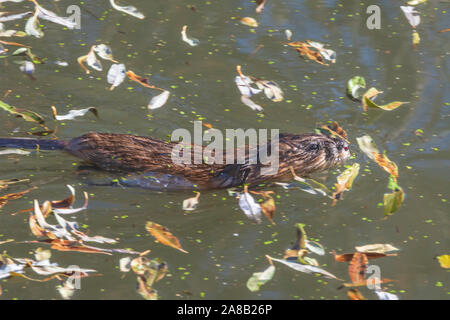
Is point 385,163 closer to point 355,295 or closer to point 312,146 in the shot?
point 355,295

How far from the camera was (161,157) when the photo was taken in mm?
4570

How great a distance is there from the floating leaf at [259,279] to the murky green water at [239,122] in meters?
0.10

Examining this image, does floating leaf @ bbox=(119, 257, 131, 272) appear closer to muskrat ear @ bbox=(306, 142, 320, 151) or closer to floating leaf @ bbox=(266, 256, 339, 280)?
floating leaf @ bbox=(266, 256, 339, 280)

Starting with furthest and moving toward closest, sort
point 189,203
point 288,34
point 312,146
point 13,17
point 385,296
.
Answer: point 288,34 < point 13,17 < point 312,146 < point 189,203 < point 385,296

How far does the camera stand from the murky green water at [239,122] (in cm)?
388

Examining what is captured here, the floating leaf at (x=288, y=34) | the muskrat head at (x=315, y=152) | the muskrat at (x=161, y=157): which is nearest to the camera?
the muskrat at (x=161, y=157)

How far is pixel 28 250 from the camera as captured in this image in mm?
3908

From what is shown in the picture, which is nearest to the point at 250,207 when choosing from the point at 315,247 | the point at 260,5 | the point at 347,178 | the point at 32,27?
the point at 315,247

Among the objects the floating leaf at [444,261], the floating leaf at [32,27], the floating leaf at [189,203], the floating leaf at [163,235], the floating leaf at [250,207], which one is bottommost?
the floating leaf at [189,203]

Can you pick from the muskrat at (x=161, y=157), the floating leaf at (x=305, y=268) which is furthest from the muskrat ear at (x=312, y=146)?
the floating leaf at (x=305, y=268)

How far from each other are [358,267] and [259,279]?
0.55 metres


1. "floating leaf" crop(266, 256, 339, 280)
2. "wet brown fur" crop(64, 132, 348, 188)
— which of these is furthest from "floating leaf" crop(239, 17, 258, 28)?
"floating leaf" crop(266, 256, 339, 280)

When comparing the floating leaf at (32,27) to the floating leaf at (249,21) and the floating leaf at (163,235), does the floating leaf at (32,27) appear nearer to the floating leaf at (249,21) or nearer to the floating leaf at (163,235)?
the floating leaf at (163,235)
